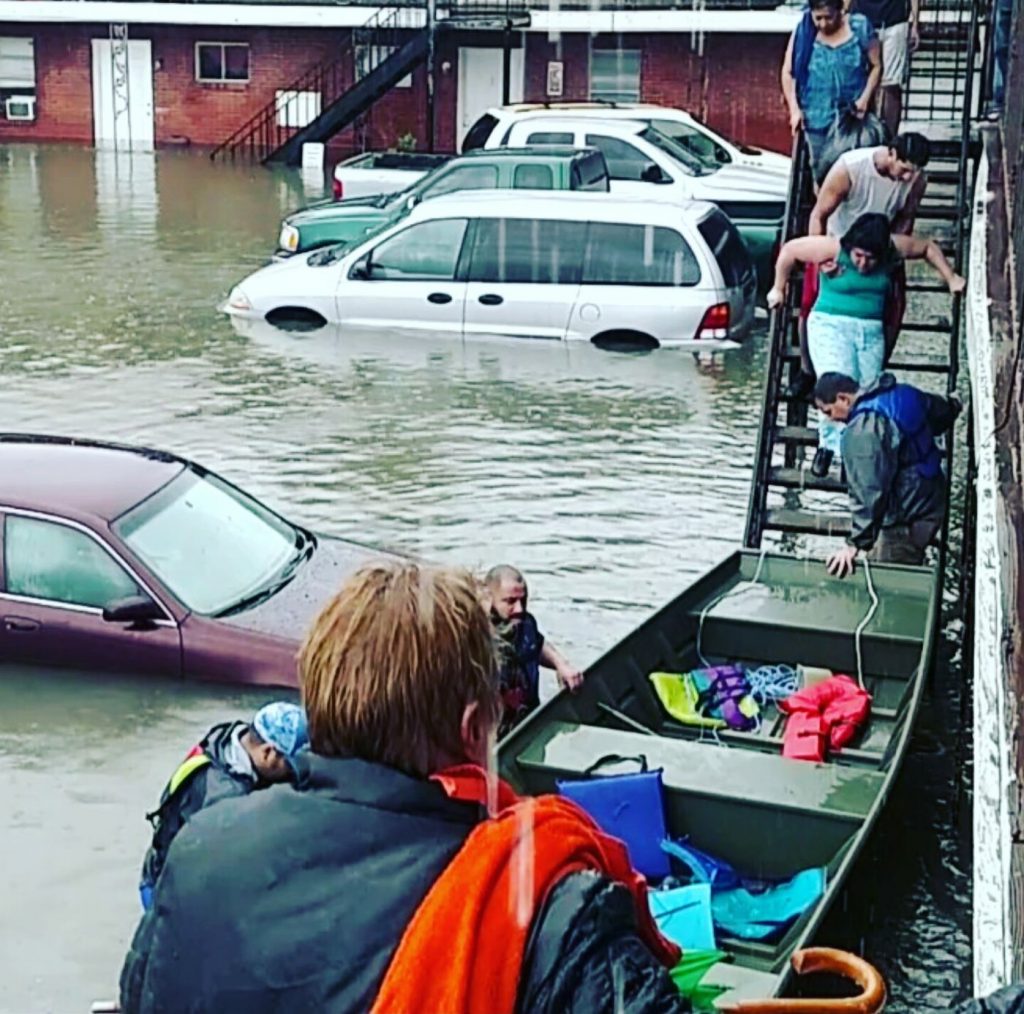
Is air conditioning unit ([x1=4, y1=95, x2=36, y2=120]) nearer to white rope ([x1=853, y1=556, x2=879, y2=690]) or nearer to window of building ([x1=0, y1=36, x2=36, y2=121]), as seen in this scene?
window of building ([x1=0, y1=36, x2=36, y2=121])

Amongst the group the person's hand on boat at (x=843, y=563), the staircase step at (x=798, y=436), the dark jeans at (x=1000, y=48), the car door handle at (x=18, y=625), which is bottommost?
the car door handle at (x=18, y=625)

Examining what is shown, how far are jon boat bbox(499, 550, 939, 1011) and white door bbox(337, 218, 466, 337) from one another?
813 cm

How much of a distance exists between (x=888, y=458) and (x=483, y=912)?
6.58 metres

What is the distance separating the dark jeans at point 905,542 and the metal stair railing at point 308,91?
2578 centimetres

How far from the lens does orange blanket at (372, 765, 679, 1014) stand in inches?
95.1

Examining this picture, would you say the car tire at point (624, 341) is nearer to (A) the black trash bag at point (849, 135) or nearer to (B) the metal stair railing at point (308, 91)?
(A) the black trash bag at point (849, 135)

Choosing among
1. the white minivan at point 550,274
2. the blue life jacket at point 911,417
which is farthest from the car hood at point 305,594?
the white minivan at point 550,274

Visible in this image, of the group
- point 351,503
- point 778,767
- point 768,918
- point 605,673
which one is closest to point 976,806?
point 768,918

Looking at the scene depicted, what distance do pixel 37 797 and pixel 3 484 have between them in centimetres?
179

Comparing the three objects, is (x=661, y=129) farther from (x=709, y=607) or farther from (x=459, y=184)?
(x=709, y=607)

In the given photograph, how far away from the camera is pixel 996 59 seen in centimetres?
1320

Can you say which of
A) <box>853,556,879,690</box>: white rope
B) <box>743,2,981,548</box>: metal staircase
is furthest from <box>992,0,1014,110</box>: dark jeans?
<box>853,556,879,690</box>: white rope

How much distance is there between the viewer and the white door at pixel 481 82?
33750mm

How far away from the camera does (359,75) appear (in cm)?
3456
